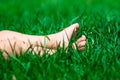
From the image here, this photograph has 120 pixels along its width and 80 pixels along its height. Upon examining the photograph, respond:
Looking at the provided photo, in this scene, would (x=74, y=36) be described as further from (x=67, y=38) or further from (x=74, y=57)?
(x=74, y=57)

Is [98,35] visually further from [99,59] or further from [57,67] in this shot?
[57,67]

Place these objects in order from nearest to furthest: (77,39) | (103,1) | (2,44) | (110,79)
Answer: (110,79) → (2,44) → (77,39) → (103,1)

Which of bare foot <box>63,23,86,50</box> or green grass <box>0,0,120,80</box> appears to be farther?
bare foot <box>63,23,86,50</box>

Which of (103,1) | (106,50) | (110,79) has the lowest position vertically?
(110,79)

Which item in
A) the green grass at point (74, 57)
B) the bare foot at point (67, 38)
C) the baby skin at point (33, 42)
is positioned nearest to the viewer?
the green grass at point (74, 57)

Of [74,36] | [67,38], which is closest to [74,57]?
[67,38]

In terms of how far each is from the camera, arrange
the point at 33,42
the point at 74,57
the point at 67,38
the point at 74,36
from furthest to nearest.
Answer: the point at 74,36, the point at 67,38, the point at 33,42, the point at 74,57

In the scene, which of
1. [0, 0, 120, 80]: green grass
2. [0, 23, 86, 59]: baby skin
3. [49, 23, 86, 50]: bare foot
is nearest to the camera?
[0, 0, 120, 80]: green grass

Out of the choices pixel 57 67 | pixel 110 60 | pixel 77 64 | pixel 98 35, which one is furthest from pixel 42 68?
pixel 98 35
